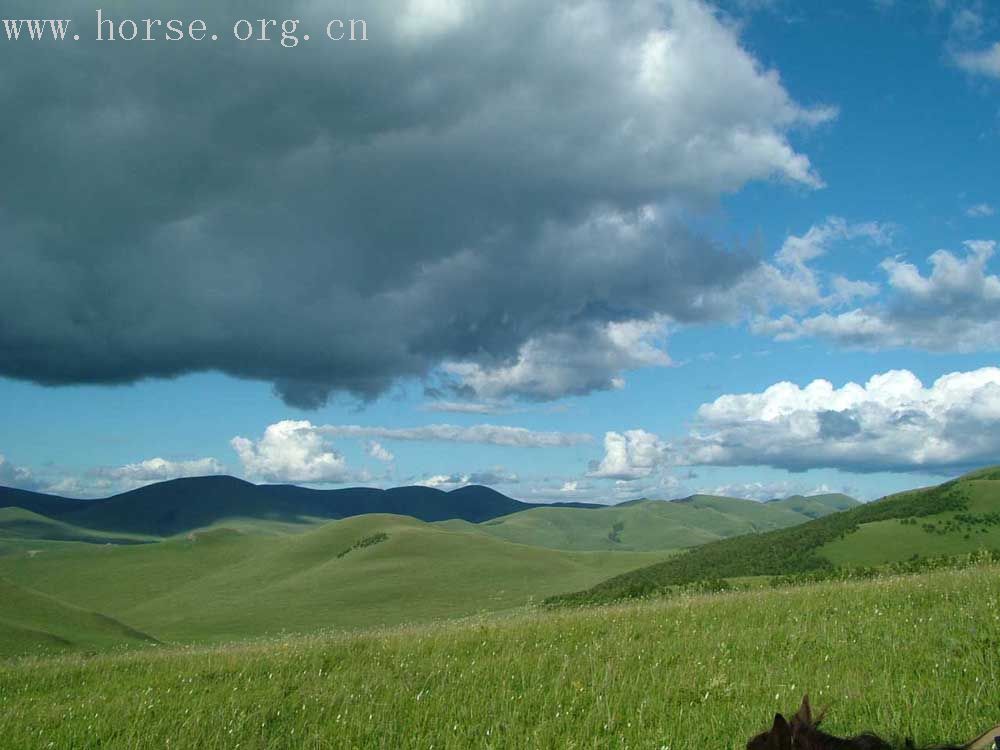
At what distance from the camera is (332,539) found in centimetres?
17900

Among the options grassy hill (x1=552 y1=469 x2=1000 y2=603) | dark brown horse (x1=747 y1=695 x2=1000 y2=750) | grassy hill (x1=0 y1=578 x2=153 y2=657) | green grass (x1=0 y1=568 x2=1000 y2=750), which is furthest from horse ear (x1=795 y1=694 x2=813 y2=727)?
grassy hill (x1=552 y1=469 x2=1000 y2=603)

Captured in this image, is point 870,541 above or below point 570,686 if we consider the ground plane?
below

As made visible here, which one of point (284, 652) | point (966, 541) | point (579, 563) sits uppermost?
point (284, 652)

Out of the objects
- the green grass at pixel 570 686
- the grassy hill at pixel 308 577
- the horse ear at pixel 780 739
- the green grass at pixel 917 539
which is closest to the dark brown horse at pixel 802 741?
the horse ear at pixel 780 739

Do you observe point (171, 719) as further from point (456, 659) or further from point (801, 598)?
point (801, 598)

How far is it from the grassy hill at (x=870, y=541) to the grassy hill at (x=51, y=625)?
1613 inches

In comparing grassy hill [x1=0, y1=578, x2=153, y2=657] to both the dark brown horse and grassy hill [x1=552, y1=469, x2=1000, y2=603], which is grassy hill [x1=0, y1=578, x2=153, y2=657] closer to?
grassy hill [x1=552, y1=469, x2=1000, y2=603]

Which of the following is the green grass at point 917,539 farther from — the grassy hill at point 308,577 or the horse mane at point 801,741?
the horse mane at point 801,741

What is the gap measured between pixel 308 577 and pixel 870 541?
10165cm

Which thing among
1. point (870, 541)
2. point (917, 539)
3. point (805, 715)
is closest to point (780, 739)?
point (805, 715)

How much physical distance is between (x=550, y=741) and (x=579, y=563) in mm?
160062

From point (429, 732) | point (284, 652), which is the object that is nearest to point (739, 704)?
point (429, 732)

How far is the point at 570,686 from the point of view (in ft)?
26.8

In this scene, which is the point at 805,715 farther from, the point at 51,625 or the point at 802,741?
the point at 51,625
